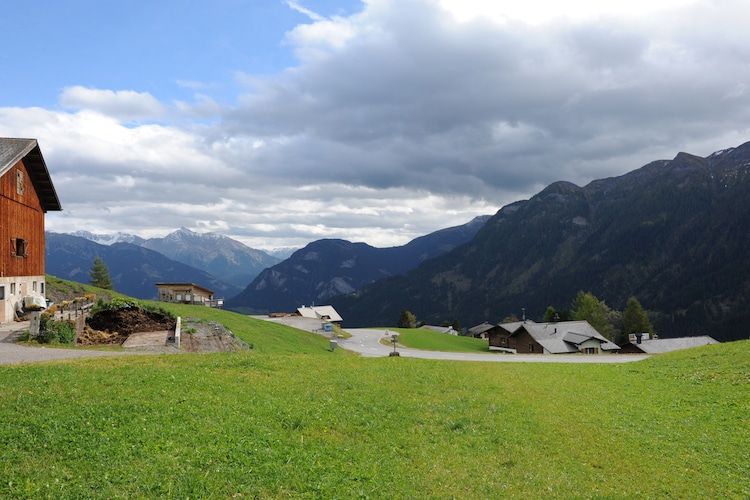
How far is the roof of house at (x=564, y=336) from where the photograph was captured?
89938mm

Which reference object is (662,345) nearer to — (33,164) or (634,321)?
(634,321)

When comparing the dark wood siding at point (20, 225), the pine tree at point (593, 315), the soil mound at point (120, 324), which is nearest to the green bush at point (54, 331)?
the soil mound at point (120, 324)

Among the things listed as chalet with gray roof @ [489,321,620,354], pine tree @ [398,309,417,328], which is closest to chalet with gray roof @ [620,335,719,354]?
chalet with gray roof @ [489,321,620,354]

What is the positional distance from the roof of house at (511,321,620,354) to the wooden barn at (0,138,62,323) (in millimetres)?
78930

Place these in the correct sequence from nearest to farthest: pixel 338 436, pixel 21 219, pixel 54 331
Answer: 1. pixel 338 436
2. pixel 54 331
3. pixel 21 219

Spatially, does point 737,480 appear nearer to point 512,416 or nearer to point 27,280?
point 512,416

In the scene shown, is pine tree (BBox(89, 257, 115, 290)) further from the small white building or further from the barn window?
the barn window

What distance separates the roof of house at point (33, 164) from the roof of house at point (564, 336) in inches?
3118

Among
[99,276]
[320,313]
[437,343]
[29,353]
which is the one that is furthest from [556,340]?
[99,276]

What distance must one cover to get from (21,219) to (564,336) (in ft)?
281

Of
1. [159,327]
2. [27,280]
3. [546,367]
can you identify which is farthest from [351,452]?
[27,280]

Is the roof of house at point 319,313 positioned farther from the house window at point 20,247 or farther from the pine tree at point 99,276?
the house window at point 20,247

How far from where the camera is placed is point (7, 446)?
12.1 meters

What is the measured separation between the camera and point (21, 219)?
4144 cm
